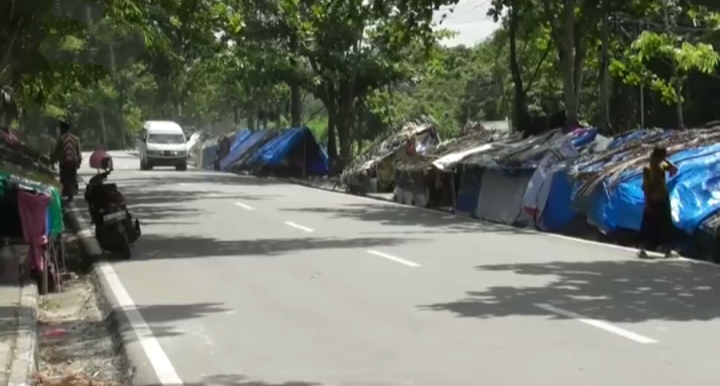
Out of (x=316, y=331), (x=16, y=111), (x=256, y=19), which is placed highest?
(x=256, y=19)

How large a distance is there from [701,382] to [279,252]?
1123cm

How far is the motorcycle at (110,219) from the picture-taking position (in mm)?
19141

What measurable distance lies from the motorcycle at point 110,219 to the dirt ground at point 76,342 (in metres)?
2.00

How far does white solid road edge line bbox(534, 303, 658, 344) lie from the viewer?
11.3 meters

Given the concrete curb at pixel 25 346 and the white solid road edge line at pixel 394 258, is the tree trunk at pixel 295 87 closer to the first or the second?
the white solid road edge line at pixel 394 258

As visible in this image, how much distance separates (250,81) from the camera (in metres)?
47.7

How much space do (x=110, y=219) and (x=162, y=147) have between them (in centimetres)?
3958

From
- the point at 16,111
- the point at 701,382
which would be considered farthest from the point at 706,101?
the point at 701,382

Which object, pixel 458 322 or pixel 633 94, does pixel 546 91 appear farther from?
pixel 458 322

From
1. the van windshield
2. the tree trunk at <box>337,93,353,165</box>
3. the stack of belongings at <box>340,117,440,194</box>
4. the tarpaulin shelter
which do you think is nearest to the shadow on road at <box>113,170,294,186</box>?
the tree trunk at <box>337,93,353,165</box>

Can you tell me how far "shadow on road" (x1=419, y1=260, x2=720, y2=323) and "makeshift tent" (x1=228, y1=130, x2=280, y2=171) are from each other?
37617mm

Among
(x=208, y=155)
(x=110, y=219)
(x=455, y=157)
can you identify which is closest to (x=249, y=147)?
(x=208, y=155)

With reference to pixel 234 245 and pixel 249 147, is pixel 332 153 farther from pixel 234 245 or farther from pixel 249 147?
pixel 234 245

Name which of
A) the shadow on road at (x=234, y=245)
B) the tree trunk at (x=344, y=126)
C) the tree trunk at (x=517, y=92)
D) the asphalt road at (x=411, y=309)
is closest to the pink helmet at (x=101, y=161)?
the shadow on road at (x=234, y=245)
